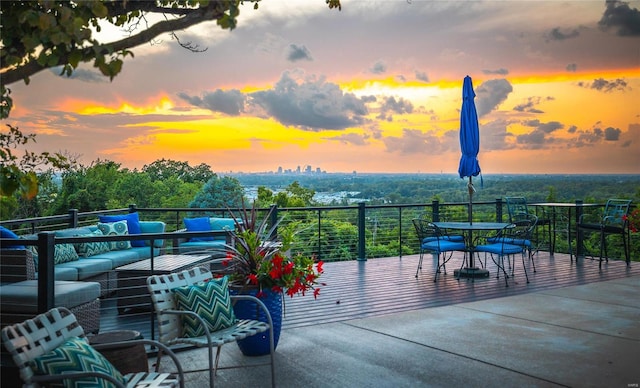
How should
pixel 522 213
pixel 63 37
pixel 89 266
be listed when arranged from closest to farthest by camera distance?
pixel 63 37 → pixel 89 266 → pixel 522 213

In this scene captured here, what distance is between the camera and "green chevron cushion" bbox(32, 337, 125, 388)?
97.3 inches

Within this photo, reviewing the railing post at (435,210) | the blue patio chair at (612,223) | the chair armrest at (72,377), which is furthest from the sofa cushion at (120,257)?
the blue patio chair at (612,223)

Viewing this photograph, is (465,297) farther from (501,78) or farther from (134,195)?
(134,195)

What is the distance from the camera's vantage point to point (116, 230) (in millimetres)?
7547

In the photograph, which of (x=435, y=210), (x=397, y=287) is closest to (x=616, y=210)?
(x=435, y=210)

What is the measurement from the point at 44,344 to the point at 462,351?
9.80 feet

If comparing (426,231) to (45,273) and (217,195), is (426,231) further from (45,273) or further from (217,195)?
(217,195)

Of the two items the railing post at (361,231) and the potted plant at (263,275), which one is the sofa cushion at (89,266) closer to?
the potted plant at (263,275)

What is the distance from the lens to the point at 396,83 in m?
18.1

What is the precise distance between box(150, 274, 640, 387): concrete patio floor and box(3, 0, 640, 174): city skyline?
8914 mm

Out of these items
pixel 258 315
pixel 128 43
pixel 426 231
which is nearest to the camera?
pixel 128 43

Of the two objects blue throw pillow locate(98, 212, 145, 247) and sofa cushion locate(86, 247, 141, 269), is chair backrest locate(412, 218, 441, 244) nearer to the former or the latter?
sofa cushion locate(86, 247, 141, 269)

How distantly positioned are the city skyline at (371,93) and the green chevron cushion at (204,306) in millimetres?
11011

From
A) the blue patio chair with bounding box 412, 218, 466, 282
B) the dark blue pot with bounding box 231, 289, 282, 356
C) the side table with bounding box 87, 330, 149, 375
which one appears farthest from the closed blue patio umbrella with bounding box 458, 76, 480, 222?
the side table with bounding box 87, 330, 149, 375
